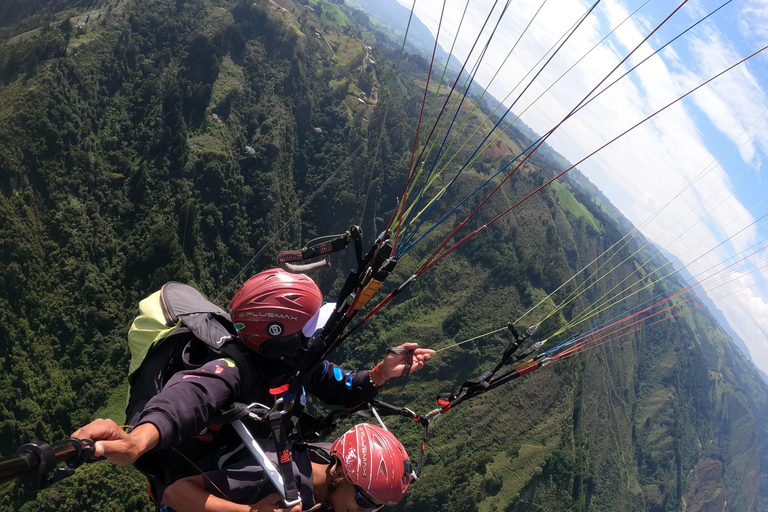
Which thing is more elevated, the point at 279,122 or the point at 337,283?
the point at 279,122

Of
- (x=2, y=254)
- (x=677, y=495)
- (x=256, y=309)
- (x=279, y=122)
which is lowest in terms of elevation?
(x=677, y=495)

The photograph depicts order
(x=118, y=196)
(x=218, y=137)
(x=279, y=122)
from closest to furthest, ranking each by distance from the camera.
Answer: (x=118, y=196) → (x=218, y=137) → (x=279, y=122)

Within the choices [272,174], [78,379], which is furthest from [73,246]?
[272,174]

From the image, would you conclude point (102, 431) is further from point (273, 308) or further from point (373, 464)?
point (373, 464)

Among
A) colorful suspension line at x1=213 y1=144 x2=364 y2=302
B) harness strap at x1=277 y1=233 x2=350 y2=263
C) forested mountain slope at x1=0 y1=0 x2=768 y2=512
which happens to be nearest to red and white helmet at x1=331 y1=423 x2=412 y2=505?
harness strap at x1=277 y1=233 x2=350 y2=263

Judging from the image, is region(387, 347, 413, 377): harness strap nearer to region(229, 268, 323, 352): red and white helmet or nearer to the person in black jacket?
the person in black jacket

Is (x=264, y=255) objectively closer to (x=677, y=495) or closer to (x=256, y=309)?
(x=256, y=309)

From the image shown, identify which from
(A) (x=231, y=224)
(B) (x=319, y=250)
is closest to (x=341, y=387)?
(B) (x=319, y=250)
